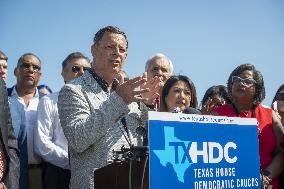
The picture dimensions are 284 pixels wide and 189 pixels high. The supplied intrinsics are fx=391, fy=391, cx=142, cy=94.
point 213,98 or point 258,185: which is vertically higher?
point 213,98

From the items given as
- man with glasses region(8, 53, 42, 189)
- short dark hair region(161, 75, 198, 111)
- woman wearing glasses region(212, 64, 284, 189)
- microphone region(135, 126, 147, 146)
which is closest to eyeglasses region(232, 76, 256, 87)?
woman wearing glasses region(212, 64, 284, 189)

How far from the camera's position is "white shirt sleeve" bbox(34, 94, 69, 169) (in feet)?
13.0

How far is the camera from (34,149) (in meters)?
4.21

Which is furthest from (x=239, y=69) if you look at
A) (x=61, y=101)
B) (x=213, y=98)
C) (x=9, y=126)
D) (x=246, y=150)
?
(x=9, y=126)

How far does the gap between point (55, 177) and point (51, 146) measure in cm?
32

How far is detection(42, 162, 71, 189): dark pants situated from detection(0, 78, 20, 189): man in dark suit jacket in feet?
4.55

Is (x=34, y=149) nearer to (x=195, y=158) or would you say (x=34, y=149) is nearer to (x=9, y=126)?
(x=9, y=126)

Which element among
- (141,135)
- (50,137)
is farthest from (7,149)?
(50,137)

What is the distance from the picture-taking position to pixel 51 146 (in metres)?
4.03

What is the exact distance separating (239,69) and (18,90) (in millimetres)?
2550

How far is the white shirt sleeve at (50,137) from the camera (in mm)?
3961

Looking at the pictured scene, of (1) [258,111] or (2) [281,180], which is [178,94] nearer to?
(1) [258,111]

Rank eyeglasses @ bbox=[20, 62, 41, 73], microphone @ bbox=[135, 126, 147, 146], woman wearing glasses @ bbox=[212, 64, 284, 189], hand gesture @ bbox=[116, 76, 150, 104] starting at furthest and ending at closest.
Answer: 1. eyeglasses @ bbox=[20, 62, 41, 73]
2. woman wearing glasses @ bbox=[212, 64, 284, 189]
3. microphone @ bbox=[135, 126, 147, 146]
4. hand gesture @ bbox=[116, 76, 150, 104]

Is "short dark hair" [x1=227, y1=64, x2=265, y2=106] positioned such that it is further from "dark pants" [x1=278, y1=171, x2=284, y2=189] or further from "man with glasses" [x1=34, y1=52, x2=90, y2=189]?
"man with glasses" [x1=34, y1=52, x2=90, y2=189]
